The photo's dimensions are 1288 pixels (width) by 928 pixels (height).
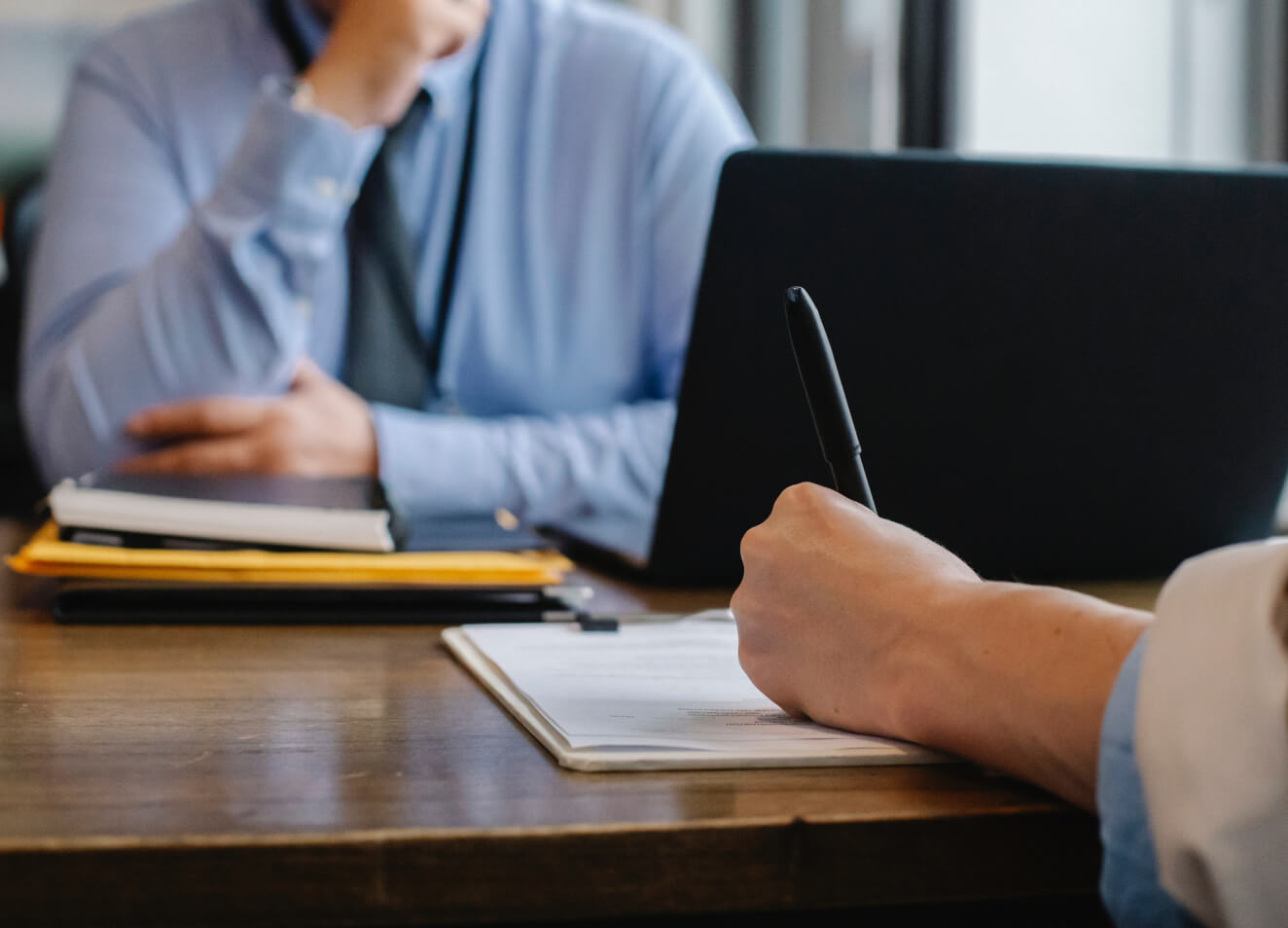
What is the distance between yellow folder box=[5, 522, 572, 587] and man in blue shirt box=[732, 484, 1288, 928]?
26cm

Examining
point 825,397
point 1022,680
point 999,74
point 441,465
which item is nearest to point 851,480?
point 825,397

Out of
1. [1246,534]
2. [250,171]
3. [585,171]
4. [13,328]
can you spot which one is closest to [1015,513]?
[1246,534]

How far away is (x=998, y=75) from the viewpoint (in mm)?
2064

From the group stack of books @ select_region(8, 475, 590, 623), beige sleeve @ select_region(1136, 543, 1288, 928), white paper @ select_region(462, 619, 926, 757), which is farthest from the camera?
stack of books @ select_region(8, 475, 590, 623)

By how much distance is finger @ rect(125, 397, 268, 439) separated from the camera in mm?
1101

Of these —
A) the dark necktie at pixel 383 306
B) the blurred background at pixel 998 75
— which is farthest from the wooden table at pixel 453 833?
the blurred background at pixel 998 75

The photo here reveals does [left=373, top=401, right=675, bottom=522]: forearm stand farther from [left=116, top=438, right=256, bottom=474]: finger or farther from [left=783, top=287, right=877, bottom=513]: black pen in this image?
[left=783, top=287, right=877, bottom=513]: black pen

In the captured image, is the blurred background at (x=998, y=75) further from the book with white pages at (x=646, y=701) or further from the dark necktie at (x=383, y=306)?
the book with white pages at (x=646, y=701)

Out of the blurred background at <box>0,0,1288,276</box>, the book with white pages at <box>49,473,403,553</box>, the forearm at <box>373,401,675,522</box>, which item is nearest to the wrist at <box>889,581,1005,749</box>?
the book with white pages at <box>49,473,403,553</box>

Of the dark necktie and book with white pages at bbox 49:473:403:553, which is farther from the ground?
the dark necktie

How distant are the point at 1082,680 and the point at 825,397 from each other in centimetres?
20

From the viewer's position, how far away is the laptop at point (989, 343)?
0.69 metres

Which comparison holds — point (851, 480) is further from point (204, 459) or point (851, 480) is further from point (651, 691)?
→ point (204, 459)

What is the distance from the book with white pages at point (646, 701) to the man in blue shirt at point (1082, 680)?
0.02 meters
